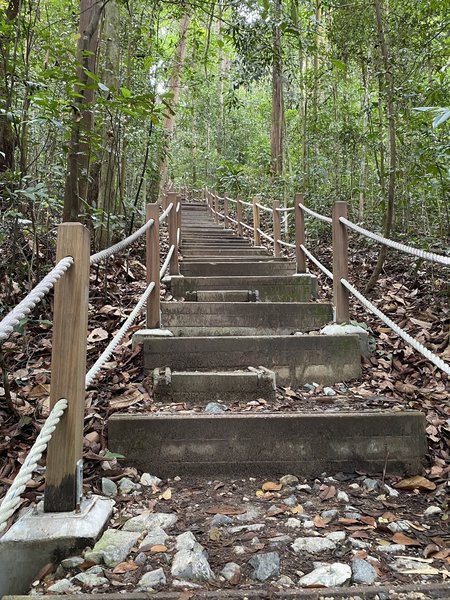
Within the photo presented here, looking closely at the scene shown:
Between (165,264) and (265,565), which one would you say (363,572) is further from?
(165,264)

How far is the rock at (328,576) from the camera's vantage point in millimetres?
1410

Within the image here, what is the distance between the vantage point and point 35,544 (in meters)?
1.49

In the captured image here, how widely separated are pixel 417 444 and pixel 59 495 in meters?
1.51

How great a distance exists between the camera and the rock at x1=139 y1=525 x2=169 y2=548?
1.60 meters

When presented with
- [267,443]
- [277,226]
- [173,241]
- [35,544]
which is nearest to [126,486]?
[35,544]

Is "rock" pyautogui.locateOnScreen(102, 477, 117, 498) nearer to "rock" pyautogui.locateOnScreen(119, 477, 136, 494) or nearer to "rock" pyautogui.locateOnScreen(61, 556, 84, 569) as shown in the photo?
"rock" pyautogui.locateOnScreen(119, 477, 136, 494)

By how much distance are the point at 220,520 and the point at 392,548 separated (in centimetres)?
60

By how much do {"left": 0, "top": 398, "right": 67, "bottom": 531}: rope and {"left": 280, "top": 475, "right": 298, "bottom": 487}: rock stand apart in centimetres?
101

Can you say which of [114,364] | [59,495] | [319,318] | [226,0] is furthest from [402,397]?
[226,0]

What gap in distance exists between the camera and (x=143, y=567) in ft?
4.90

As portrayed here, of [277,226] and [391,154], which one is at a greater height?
[391,154]

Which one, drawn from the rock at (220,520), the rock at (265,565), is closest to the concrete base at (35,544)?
the rock at (220,520)

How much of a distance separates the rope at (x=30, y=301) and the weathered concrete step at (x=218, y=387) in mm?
1185

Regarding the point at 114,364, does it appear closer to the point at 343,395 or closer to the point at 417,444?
the point at 343,395
